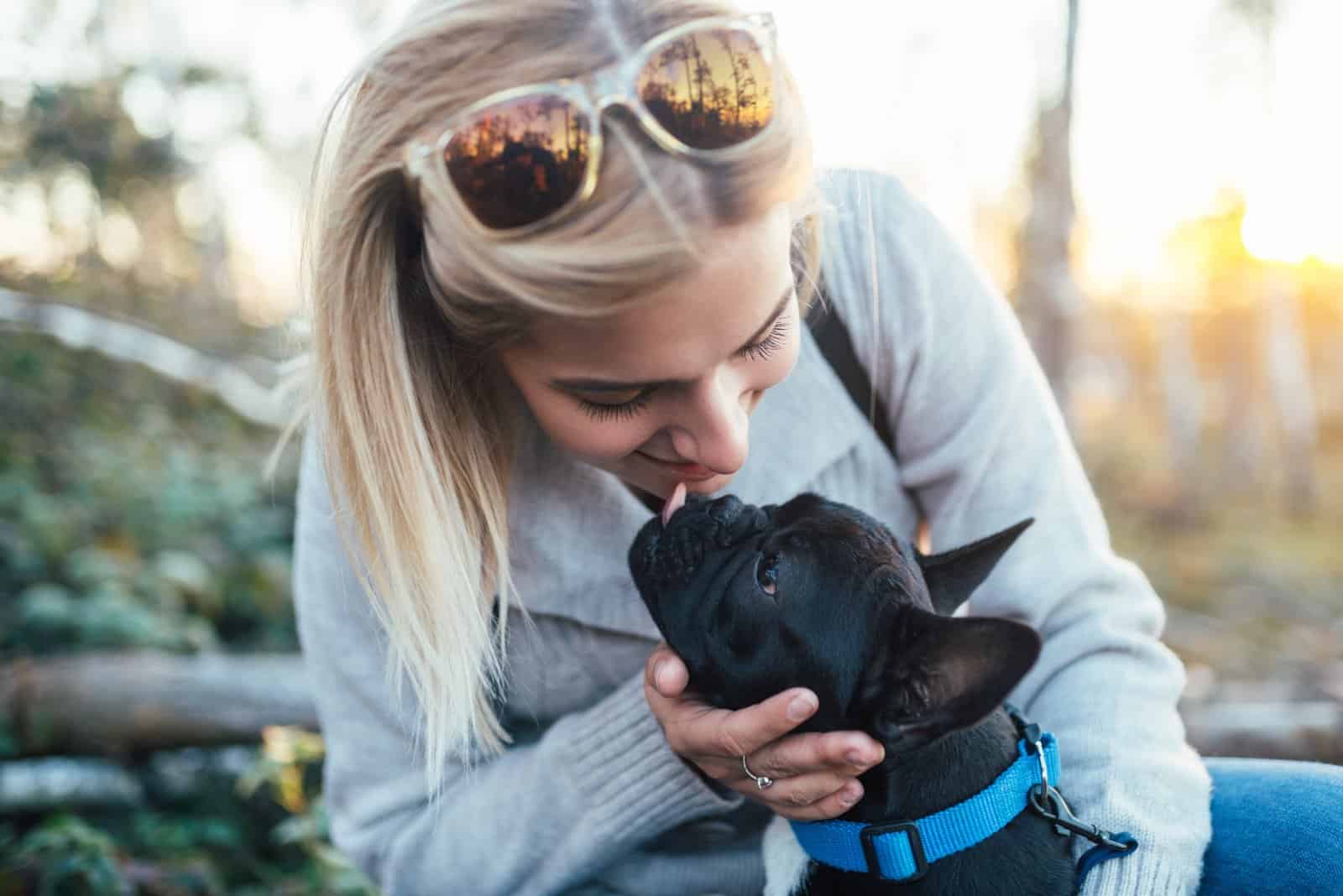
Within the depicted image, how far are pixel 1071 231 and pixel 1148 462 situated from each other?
17.2 m

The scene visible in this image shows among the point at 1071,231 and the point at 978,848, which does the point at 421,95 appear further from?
the point at 1071,231

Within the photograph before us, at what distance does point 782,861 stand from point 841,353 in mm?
1130

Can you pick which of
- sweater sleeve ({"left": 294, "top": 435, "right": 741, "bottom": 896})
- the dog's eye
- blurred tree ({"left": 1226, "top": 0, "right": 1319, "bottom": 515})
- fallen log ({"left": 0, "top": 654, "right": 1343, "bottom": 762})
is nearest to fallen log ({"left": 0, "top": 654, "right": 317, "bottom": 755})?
fallen log ({"left": 0, "top": 654, "right": 1343, "bottom": 762})

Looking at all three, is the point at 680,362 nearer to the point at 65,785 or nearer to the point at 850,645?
the point at 850,645

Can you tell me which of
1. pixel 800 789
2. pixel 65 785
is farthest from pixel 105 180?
pixel 800 789

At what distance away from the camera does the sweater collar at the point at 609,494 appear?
2.11 m

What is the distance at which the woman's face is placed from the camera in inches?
61.1

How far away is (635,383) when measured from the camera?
1634 millimetres

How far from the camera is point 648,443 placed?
186 cm

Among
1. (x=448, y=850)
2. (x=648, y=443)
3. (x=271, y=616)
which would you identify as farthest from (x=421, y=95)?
A: (x=271, y=616)

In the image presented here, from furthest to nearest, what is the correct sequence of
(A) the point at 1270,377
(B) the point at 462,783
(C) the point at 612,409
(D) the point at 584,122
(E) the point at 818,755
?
(A) the point at 1270,377 → (B) the point at 462,783 → (C) the point at 612,409 → (E) the point at 818,755 → (D) the point at 584,122

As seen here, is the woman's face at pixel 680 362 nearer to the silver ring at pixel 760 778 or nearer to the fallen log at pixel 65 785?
the silver ring at pixel 760 778

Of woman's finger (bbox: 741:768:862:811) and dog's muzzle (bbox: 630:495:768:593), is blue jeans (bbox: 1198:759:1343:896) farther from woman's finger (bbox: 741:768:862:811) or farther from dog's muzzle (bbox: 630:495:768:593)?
dog's muzzle (bbox: 630:495:768:593)

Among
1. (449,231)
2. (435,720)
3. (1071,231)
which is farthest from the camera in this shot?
(1071,231)
